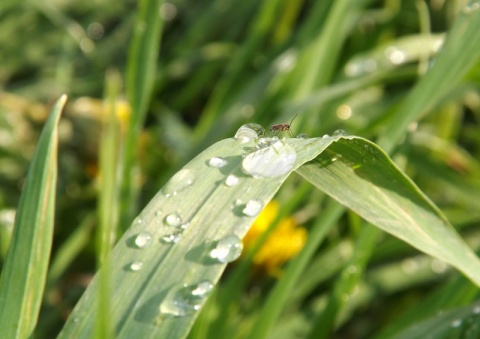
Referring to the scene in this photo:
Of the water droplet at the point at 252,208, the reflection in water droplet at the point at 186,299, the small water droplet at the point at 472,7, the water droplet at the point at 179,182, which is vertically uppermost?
the small water droplet at the point at 472,7

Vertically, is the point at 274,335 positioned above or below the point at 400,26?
below

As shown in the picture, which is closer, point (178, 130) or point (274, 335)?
point (274, 335)

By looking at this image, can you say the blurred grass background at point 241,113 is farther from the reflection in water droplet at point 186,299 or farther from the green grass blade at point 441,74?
the reflection in water droplet at point 186,299

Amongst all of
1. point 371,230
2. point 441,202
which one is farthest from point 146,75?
point 441,202

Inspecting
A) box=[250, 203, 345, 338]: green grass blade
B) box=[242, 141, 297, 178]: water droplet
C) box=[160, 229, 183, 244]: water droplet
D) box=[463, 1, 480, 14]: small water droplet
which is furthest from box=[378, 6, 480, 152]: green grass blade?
box=[160, 229, 183, 244]: water droplet

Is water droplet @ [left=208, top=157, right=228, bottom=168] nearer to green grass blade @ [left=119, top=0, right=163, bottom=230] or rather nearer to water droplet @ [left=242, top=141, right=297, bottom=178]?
water droplet @ [left=242, top=141, right=297, bottom=178]

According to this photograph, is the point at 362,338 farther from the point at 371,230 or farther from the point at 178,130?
the point at 178,130

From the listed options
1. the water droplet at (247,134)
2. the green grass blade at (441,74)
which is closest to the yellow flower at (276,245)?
the green grass blade at (441,74)
